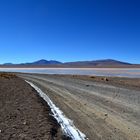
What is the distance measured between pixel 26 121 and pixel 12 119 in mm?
624

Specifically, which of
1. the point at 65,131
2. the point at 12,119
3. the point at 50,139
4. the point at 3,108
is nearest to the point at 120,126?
the point at 65,131

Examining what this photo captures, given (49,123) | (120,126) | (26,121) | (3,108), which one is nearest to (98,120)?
(120,126)

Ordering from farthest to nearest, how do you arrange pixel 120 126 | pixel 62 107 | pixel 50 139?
1. pixel 62 107
2. pixel 120 126
3. pixel 50 139

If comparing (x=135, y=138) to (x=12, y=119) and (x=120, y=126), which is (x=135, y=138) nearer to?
(x=120, y=126)

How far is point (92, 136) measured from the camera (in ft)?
25.4

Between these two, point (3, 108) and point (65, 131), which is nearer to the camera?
point (65, 131)

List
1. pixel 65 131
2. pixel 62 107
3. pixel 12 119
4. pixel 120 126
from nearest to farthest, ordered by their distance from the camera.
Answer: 1. pixel 65 131
2. pixel 120 126
3. pixel 12 119
4. pixel 62 107

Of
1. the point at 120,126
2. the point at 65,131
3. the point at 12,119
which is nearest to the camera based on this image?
the point at 65,131

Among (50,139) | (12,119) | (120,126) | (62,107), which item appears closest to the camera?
(50,139)

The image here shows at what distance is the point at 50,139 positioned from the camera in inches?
291

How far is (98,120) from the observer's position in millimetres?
9992

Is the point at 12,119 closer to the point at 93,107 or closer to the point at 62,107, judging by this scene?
the point at 62,107

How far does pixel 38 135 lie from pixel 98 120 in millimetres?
2838

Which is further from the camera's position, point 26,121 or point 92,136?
point 26,121
